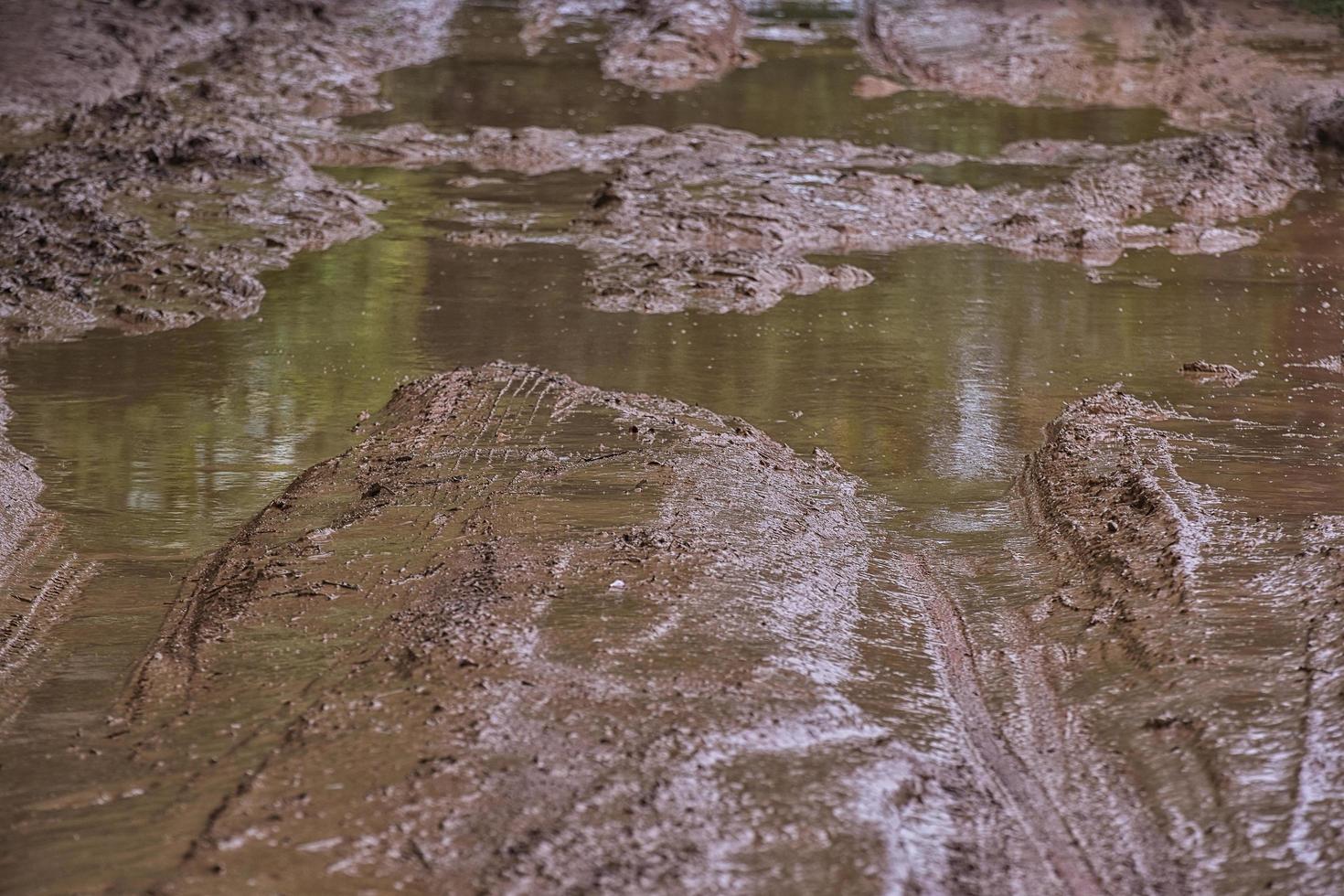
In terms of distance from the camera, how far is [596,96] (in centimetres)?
1052

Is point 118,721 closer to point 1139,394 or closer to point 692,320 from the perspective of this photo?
point 692,320

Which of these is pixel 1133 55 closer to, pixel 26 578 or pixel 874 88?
pixel 874 88

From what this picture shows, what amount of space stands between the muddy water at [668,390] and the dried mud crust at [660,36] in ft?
8.67

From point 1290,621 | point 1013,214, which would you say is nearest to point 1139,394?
point 1290,621

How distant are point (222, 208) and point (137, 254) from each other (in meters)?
0.90

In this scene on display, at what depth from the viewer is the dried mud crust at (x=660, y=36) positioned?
438 inches

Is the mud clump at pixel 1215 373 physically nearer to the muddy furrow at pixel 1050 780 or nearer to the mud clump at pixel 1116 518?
the mud clump at pixel 1116 518

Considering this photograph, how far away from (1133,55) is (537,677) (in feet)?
32.9

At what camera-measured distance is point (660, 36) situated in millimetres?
11695

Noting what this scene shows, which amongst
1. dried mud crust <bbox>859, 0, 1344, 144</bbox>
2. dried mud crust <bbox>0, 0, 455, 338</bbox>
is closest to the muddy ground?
dried mud crust <bbox>0, 0, 455, 338</bbox>

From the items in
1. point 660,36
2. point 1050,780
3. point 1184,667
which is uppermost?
point 660,36

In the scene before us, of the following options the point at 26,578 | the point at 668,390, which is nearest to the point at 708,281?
the point at 668,390

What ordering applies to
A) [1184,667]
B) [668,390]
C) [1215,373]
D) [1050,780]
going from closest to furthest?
[1050,780]
[1184,667]
[668,390]
[1215,373]

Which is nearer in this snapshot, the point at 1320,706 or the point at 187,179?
the point at 1320,706
